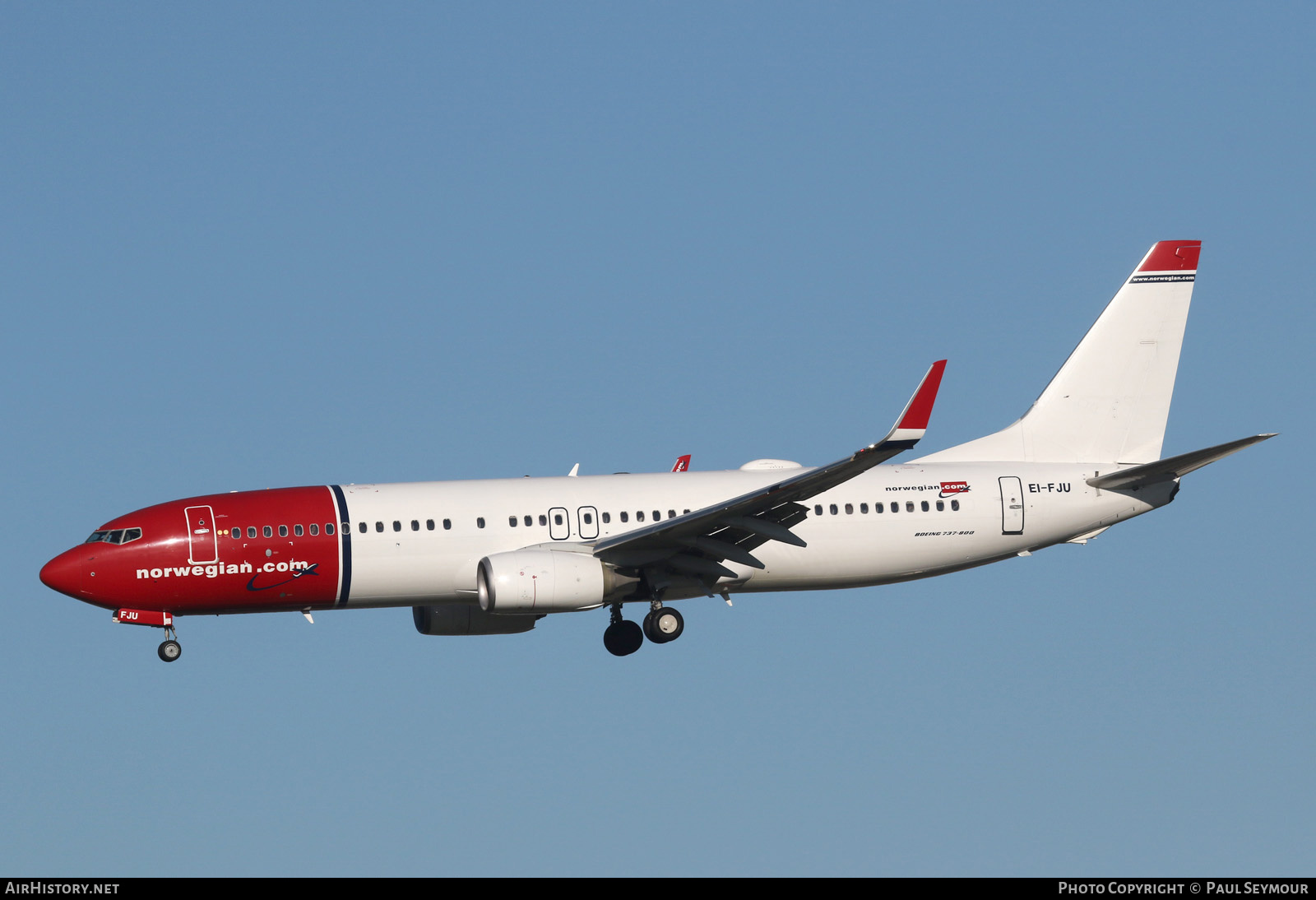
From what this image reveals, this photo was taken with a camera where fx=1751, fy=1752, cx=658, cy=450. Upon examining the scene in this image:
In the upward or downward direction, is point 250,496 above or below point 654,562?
above

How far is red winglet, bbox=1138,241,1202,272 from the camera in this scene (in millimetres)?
48844

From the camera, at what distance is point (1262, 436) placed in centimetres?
4003

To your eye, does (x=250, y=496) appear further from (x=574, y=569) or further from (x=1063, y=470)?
(x=1063, y=470)

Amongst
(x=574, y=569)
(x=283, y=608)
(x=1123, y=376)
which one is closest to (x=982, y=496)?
(x=1123, y=376)

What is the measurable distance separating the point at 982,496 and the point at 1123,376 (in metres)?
6.31

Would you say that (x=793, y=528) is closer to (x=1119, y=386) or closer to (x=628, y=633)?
(x=628, y=633)

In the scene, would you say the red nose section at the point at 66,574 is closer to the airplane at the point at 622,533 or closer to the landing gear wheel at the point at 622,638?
the airplane at the point at 622,533

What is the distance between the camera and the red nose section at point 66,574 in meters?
41.4

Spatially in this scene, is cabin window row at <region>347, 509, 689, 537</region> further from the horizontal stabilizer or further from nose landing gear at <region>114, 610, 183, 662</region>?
the horizontal stabilizer

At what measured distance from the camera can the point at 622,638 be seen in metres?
44.6

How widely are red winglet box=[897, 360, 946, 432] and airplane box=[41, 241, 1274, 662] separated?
1440 mm

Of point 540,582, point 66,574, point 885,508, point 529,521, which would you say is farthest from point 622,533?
point 66,574

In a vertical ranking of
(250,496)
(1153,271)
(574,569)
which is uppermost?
(1153,271)

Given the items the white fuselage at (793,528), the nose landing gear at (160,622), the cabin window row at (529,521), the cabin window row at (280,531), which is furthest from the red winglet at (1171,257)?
the nose landing gear at (160,622)
